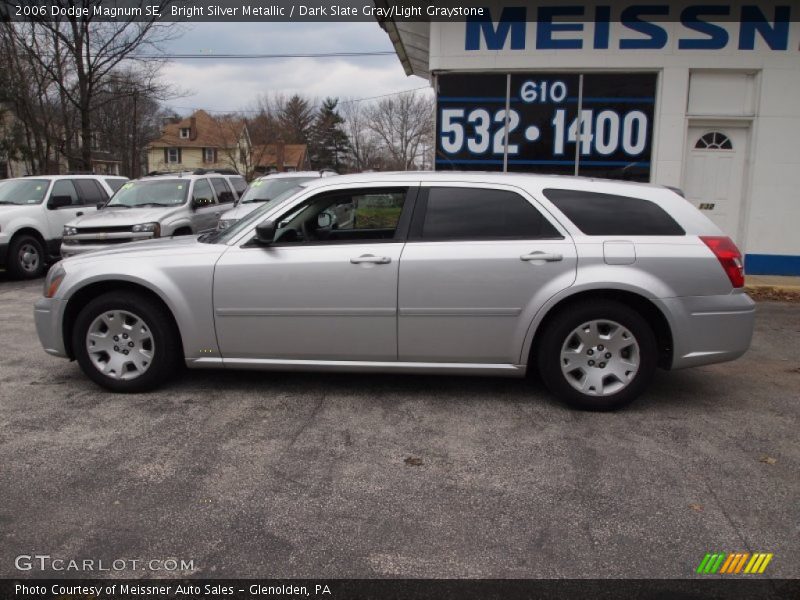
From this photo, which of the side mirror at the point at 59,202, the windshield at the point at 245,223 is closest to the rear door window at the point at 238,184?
the side mirror at the point at 59,202

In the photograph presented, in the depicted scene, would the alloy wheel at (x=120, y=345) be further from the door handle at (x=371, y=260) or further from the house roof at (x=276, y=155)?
the house roof at (x=276, y=155)

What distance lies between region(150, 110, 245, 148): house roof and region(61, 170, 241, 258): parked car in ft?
164

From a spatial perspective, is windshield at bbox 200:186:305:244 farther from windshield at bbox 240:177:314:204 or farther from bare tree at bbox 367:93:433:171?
bare tree at bbox 367:93:433:171

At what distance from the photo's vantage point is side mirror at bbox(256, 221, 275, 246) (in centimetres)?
462

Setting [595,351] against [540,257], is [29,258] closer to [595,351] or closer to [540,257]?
[540,257]

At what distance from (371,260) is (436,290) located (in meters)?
0.51

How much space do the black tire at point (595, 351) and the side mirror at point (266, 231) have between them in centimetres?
207

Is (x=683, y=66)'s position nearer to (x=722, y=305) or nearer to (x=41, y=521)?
(x=722, y=305)

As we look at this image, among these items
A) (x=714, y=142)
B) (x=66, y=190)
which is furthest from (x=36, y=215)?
(x=714, y=142)

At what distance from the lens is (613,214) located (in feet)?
15.2

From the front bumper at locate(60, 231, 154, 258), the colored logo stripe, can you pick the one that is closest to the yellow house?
the front bumper at locate(60, 231, 154, 258)

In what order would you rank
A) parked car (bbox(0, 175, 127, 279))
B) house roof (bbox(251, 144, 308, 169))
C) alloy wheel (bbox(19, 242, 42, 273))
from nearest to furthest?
1. parked car (bbox(0, 175, 127, 279))
2. alloy wheel (bbox(19, 242, 42, 273))
3. house roof (bbox(251, 144, 308, 169))

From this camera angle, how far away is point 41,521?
10.3ft

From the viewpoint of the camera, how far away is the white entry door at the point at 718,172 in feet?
32.8
